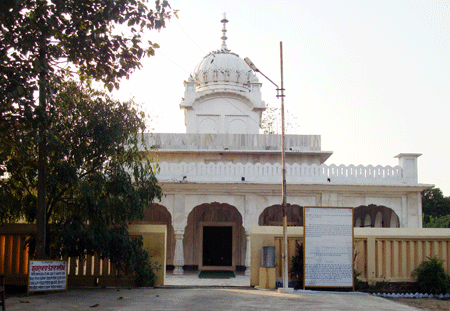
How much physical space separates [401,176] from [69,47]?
13.1m

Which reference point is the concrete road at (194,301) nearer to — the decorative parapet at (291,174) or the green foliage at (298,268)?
the green foliage at (298,268)

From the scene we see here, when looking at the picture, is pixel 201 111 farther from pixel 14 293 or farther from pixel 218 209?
pixel 14 293

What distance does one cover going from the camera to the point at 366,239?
42.9 feet

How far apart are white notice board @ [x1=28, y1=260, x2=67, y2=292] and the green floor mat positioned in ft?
23.0

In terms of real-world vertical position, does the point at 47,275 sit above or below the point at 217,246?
below

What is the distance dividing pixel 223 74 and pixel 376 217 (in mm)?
9912

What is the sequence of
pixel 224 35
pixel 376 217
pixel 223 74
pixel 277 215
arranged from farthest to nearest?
pixel 224 35, pixel 223 74, pixel 277 215, pixel 376 217

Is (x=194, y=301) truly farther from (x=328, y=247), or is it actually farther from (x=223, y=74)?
(x=223, y=74)

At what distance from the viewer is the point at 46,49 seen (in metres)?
10.1

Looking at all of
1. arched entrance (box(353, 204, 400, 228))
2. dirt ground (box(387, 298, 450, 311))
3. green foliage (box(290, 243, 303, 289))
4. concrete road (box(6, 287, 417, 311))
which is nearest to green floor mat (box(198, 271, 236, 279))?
green foliage (box(290, 243, 303, 289))

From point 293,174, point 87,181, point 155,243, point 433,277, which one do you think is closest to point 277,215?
point 293,174

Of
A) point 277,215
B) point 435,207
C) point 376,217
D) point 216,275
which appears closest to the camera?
point 216,275

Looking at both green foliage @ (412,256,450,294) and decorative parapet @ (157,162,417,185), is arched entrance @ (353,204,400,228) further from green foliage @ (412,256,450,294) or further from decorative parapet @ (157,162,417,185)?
green foliage @ (412,256,450,294)

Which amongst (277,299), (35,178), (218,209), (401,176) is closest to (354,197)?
(401,176)
